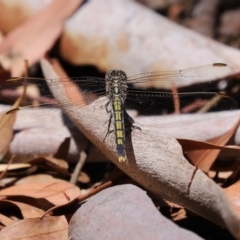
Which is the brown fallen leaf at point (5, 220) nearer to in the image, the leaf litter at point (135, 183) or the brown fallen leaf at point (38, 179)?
the leaf litter at point (135, 183)

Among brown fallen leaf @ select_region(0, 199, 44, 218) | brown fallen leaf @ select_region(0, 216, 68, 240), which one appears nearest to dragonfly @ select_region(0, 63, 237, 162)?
brown fallen leaf @ select_region(0, 199, 44, 218)

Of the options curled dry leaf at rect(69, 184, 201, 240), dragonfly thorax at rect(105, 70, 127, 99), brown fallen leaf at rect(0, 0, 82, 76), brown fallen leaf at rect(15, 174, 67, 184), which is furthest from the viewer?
brown fallen leaf at rect(0, 0, 82, 76)

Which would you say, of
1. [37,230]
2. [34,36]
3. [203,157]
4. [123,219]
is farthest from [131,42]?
[123,219]

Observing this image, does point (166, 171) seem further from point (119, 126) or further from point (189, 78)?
point (189, 78)

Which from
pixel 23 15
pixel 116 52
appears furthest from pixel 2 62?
pixel 116 52

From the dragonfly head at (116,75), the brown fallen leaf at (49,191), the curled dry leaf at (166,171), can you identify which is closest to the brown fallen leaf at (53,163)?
the brown fallen leaf at (49,191)

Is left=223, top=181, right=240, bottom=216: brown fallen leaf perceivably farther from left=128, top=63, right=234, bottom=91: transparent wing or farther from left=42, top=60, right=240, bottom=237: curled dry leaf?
left=128, top=63, right=234, bottom=91: transparent wing

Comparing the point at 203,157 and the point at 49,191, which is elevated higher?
the point at 203,157
